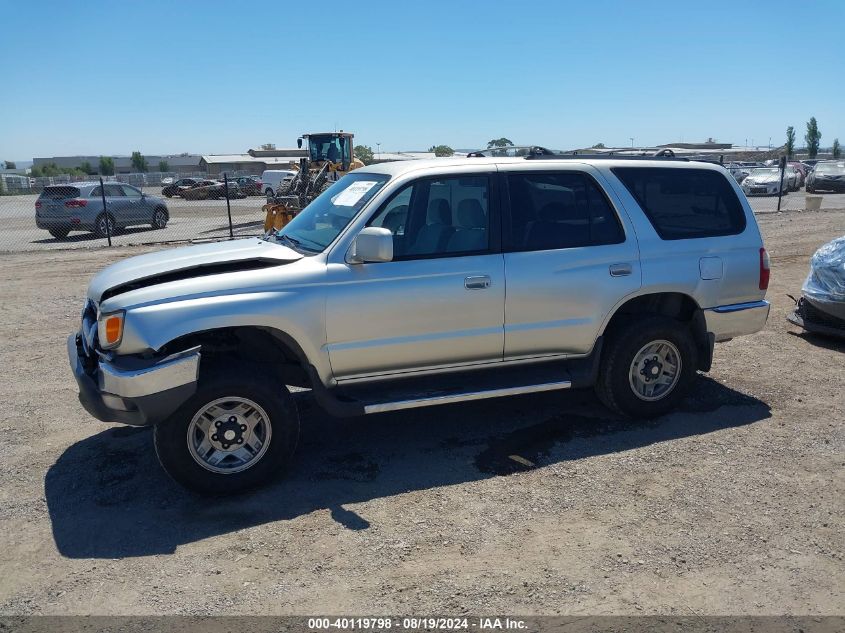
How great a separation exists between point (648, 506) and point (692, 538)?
1.26ft

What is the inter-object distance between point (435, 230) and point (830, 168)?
33905 millimetres

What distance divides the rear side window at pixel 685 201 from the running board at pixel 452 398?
1533 mm

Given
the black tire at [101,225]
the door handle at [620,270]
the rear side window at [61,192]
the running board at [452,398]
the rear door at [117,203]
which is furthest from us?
the rear door at [117,203]

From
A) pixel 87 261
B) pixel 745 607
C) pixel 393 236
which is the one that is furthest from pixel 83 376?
pixel 87 261

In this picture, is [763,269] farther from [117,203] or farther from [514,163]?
[117,203]

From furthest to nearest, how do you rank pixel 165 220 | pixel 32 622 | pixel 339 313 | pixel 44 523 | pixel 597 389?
pixel 165 220 < pixel 597 389 < pixel 339 313 < pixel 44 523 < pixel 32 622

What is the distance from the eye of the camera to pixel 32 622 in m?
3.26

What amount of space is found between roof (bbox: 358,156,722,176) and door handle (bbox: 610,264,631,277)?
2.76 feet

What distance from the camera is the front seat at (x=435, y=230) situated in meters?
4.87

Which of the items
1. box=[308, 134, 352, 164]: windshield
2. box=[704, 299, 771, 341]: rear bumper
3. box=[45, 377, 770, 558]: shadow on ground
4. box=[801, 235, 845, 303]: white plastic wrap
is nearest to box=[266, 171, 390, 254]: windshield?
box=[45, 377, 770, 558]: shadow on ground

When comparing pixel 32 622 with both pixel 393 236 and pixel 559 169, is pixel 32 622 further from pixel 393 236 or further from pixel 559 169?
pixel 559 169

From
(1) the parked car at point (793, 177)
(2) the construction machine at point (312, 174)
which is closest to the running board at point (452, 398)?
(2) the construction machine at point (312, 174)

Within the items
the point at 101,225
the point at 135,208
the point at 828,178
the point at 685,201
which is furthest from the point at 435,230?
the point at 828,178

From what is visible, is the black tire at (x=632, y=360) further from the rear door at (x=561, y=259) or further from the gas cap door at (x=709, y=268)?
the gas cap door at (x=709, y=268)
